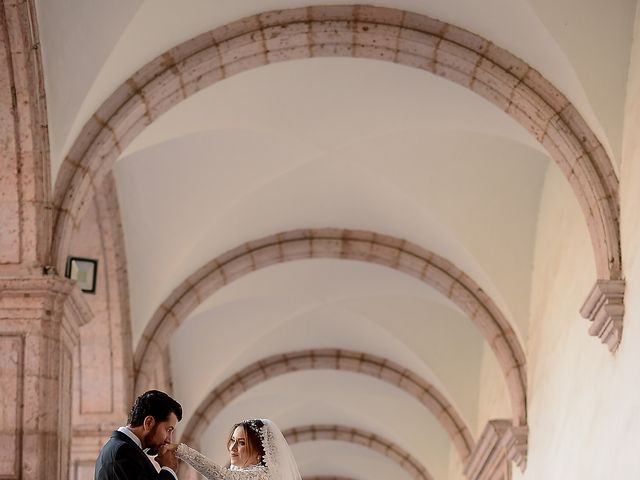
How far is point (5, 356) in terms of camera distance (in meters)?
8.36

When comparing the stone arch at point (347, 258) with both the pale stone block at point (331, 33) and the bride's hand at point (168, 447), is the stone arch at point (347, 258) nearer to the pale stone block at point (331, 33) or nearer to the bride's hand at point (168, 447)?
the pale stone block at point (331, 33)

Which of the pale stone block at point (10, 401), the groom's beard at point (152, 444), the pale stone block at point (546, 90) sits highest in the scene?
the pale stone block at point (546, 90)

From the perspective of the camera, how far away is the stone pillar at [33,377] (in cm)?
821

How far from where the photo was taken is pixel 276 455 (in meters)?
5.76

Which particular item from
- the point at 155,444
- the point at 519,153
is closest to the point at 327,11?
the point at 519,153

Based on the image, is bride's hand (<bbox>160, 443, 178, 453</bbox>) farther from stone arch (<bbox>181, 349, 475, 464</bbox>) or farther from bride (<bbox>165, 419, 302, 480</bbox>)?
stone arch (<bbox>181, 349, 475, 464</bbox>)

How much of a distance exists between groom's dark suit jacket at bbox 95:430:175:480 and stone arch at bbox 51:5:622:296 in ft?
14.2

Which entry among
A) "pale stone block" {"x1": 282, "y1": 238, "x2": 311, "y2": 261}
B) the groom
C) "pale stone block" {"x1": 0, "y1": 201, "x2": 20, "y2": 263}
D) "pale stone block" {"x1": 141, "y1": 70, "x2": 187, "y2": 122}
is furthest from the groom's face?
"pale stone block" {"x1": 282, "y1": 238, "x2": 311, "y2": 261}

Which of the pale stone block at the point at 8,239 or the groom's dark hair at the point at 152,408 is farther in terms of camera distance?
the pale stone block at the point at 8,239

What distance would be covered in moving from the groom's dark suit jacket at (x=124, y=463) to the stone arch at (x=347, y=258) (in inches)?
307

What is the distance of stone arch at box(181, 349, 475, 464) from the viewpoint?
1614 centimetres

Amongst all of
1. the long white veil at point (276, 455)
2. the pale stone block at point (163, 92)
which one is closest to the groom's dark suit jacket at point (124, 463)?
the long white veil at point (276, 455)

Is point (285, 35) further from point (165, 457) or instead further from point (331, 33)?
point (165, 457)

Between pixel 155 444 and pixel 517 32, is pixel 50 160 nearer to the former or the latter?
pixel 517 32
